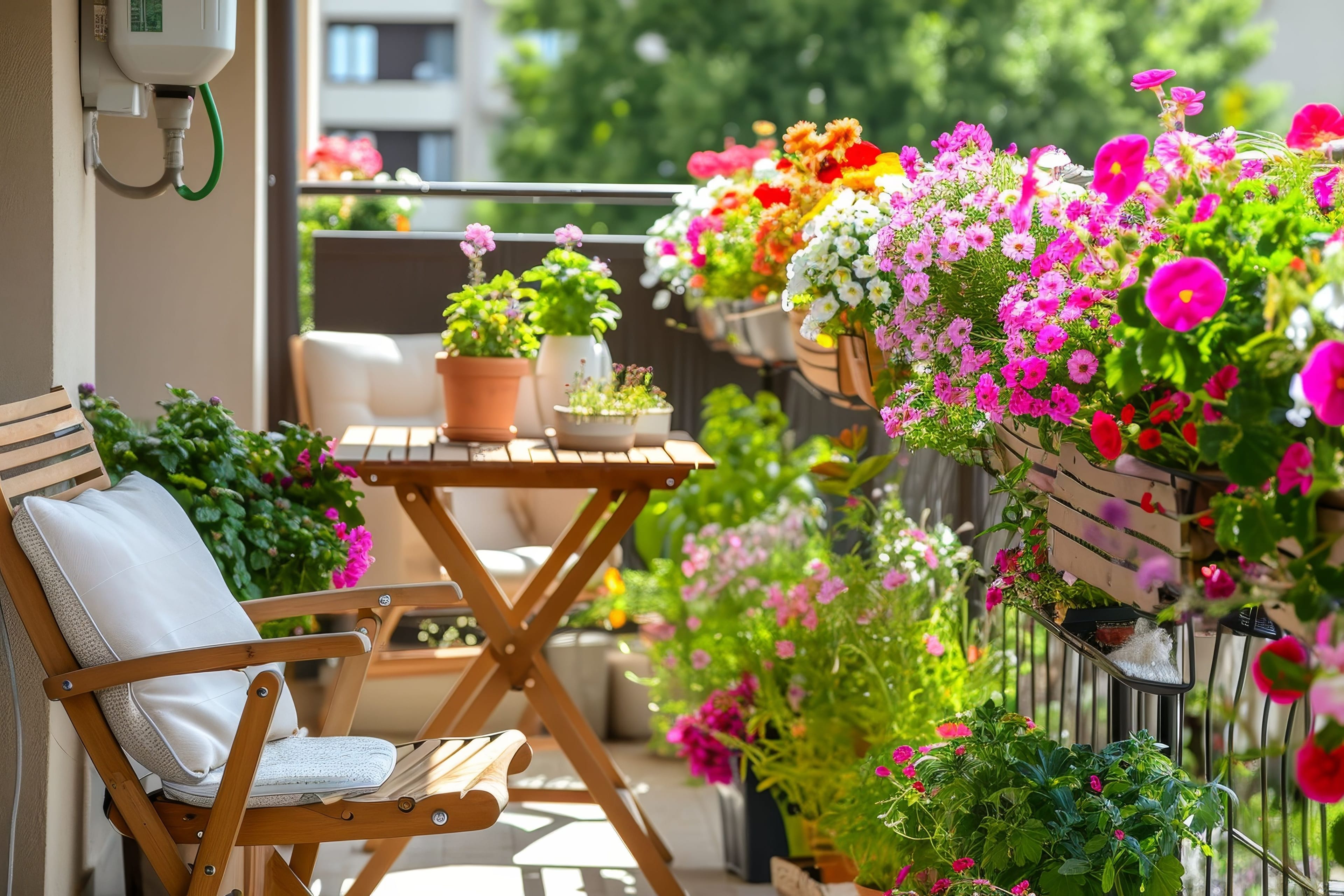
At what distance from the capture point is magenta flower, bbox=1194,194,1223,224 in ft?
3.49

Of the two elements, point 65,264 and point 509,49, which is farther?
point 509,49

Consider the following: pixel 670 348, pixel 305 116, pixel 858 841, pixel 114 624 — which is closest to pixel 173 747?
pixel 114 624

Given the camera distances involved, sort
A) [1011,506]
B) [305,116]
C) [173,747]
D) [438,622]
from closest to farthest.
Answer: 1. [1011,506]
2. [173,747]
3. [438,622]
4. [305,116]

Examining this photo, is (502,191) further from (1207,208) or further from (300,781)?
(1207,208)

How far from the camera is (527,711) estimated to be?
3.35 m

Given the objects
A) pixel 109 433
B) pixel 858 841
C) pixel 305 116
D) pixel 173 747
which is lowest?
pixel 858 841

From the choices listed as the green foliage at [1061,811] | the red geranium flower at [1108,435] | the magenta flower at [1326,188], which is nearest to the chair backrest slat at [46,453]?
the green foliage at [1061,811]

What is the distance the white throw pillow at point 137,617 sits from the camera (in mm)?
1798

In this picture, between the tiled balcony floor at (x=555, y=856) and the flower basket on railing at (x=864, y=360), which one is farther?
the tiled balcony floor at (x=555, y=856)

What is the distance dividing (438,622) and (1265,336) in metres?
3.28

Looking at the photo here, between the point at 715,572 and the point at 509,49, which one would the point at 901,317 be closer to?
the point at 715,572

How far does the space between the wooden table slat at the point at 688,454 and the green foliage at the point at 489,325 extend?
37cm

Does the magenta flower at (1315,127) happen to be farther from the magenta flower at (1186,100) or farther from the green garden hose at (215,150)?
the green garden hose at (215,150)

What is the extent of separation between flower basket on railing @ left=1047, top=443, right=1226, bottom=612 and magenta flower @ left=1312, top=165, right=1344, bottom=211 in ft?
1.01
